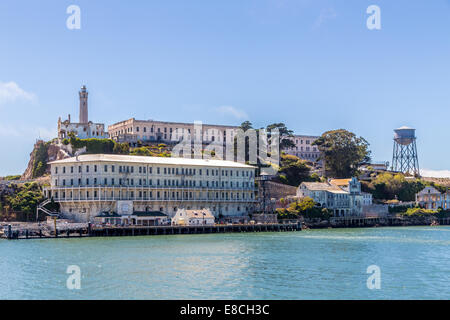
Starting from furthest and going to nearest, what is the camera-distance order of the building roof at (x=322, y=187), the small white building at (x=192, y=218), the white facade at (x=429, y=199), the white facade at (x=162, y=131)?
the white facade at (x=162, y=131) → the white facade at (x=429, y=199) → the building roof at (x=322, y=187) → the small white building at (x=192, y=218)

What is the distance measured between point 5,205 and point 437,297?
236 feet

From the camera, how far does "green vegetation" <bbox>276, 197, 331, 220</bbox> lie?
10538 cm

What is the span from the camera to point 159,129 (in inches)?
5679

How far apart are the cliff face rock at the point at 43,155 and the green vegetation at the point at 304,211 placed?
133 ft

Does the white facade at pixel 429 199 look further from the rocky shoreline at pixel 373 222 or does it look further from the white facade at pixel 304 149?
the white facade at pixel 304 149

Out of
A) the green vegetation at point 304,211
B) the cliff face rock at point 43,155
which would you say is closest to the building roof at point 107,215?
the cliff face rock at point 43,155

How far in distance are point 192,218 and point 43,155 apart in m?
41.1

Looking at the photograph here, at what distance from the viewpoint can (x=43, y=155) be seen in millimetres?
116125

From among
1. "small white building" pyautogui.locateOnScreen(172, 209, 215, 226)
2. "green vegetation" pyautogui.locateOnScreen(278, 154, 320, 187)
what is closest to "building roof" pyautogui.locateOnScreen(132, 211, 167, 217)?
"small white building" pyautogui.locateOnScreen(172, 209, 215, 226)

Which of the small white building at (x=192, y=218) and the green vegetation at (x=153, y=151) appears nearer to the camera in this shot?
the small white building at (x=192, y=218)

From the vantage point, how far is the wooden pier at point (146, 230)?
7544cm

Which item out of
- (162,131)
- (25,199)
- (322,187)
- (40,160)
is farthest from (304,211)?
(40,160)

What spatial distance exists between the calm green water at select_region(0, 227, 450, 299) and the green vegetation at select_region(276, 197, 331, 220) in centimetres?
3806
